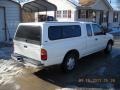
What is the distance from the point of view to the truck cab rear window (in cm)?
618

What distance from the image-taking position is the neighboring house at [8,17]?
43.1ft

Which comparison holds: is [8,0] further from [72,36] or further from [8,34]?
[72,36]

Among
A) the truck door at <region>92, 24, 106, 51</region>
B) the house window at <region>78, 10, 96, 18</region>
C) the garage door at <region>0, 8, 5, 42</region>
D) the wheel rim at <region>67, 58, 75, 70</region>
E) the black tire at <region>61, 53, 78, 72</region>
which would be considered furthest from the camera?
the house window at <region>78, 10, 96, 18</region>

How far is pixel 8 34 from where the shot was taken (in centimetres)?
1355

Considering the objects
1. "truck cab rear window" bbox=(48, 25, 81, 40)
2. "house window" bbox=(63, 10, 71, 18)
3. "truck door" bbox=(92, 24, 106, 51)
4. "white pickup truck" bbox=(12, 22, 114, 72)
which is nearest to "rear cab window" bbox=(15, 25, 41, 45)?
"white pickup truck" bbox=(12, 22, 114, 72)

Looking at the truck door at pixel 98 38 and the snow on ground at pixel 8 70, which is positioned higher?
the truck door at pixel 98 38

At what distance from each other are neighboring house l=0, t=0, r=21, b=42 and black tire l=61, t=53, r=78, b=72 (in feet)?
25.3

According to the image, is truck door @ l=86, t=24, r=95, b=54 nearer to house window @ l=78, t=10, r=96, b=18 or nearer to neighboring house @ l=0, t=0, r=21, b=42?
neighboring house @ l=0, t=0, r=21, b=42

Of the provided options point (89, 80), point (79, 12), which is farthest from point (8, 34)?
point (79, 12)

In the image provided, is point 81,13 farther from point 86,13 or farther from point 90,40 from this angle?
point 90,40

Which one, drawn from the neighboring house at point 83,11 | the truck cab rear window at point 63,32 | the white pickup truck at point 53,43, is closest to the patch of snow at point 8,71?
the white pickup truck at point 53,43

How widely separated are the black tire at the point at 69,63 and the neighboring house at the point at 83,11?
1678 cm

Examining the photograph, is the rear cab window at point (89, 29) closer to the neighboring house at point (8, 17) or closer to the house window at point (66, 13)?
the neighboring house at point (8, 17)

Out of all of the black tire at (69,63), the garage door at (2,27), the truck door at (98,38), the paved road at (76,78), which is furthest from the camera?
the garage door at (2,27)
